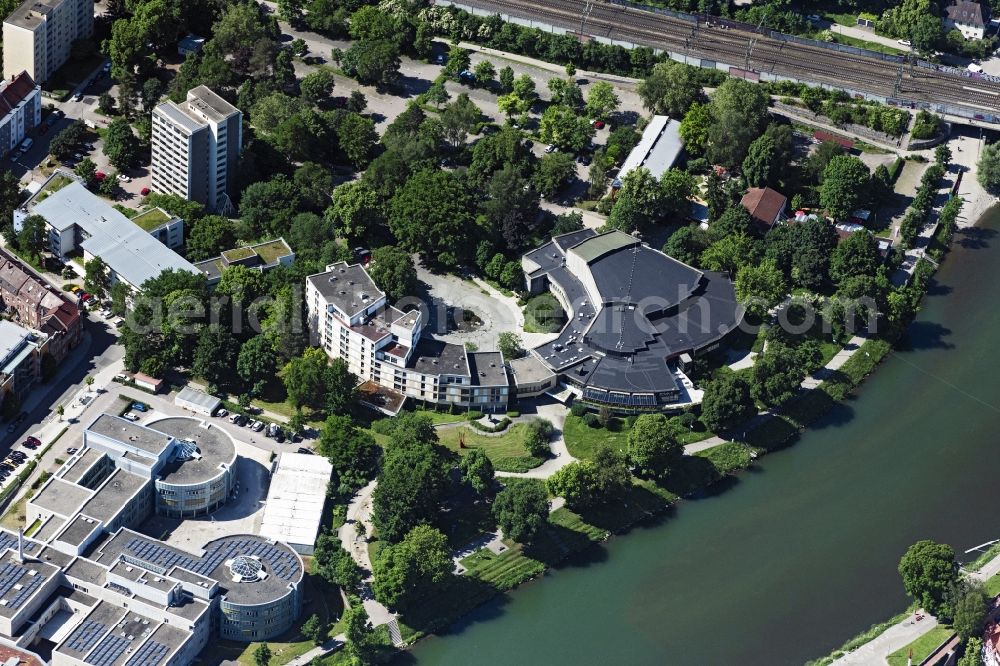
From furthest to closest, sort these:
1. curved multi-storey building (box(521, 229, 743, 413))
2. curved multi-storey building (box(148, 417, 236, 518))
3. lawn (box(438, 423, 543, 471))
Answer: curved multi-storey building (box(521, 229, 743, 413)) < lawn (box(438, 423, 543, 471)) < curved multi-storey building (box(148, 417, 236, 518))

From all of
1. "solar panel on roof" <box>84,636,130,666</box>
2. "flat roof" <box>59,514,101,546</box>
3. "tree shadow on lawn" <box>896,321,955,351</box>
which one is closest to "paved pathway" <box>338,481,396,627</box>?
"solar panel on roof" <box>84,636,130,666</box>

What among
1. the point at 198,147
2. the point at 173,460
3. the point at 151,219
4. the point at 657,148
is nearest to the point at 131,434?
the point at 173,460

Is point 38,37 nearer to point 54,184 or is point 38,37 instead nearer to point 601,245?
point 54,184

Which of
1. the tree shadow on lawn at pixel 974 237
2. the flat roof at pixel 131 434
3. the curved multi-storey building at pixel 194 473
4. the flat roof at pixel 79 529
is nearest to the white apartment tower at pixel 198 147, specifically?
the curved multi-storey building at pixel 194 473

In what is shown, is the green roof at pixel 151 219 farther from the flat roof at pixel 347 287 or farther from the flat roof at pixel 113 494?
the flat roof at pixel 113 494

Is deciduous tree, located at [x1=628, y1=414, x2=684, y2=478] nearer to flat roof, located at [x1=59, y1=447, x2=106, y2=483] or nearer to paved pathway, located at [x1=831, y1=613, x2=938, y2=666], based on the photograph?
paved pathway, located at [x1=831, y1=613, x2=938, y2=666]
